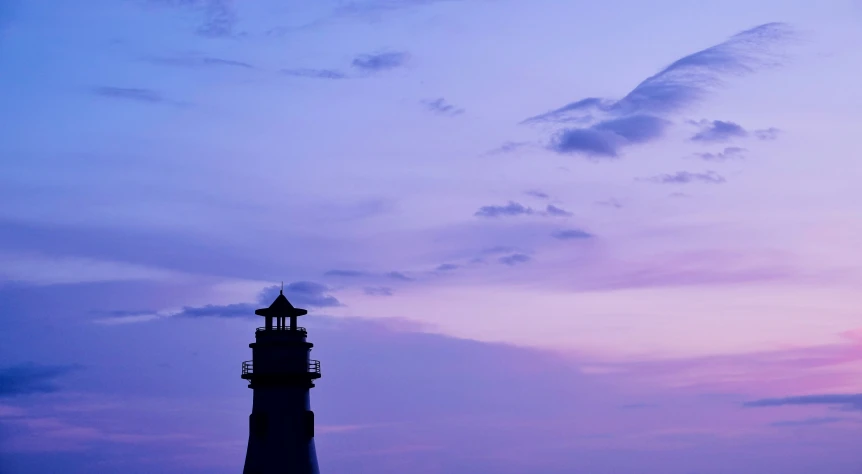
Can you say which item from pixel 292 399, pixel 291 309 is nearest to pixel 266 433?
pixel 292 399

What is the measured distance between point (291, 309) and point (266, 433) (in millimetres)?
7922

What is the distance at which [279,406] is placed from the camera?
272ft

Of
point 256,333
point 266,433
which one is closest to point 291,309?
point 256,333

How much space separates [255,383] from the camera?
83.3 m

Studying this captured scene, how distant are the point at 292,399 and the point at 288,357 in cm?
264

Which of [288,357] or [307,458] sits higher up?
[288,357]

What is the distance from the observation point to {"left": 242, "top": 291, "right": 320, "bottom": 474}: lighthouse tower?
271 feet

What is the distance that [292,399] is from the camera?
8338 centimetres

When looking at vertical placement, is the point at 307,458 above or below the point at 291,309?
below

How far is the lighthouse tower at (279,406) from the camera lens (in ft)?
271

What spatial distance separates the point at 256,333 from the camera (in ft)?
276

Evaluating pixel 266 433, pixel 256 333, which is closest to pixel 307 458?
pixel 266 433

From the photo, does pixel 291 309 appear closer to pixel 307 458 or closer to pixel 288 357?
pixel 288 357

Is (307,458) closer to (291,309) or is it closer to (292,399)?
(292,399)
